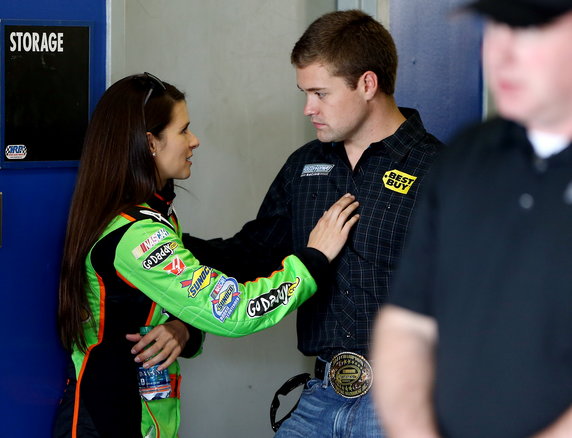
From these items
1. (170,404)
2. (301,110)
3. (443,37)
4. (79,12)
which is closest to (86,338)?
(170,404)

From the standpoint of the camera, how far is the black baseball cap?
1075mm

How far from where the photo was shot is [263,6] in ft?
10.7

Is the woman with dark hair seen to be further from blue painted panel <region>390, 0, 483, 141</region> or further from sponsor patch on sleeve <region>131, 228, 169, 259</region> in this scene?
blue painted panel <region>390, 0, 483, 141</region>

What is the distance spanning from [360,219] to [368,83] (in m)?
0.36

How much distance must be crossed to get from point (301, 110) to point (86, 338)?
129cm

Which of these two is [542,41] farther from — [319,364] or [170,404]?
[170,404]

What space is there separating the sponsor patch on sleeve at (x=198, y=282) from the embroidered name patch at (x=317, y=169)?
42 centimetres

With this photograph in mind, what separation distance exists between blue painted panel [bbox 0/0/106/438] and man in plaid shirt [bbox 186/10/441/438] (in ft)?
2.22

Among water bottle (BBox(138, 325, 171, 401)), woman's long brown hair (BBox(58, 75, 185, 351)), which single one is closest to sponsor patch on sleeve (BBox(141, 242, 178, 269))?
woman's long brown hair (BBox(58, 75, 185, 351))

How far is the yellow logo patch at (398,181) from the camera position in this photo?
2.29m

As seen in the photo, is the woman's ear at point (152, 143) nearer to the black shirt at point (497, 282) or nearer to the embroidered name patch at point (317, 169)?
the embroidered name patch at point (317, 169)

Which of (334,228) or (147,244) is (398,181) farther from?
(147,244)

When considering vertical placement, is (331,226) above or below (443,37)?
below

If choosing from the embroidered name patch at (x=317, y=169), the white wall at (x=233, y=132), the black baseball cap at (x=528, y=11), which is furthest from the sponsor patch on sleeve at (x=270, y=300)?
the black baseball cap at (x=528, y=11)
